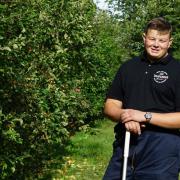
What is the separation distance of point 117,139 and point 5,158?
226 centimetres

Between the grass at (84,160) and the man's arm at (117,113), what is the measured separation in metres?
5.18

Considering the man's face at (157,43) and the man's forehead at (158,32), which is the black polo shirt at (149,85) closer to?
the man's face at (157,43)

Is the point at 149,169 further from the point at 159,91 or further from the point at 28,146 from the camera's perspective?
the point at 28,146

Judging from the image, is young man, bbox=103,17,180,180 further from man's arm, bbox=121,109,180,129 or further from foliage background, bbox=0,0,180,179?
foliage background, bbox=0,0,180,179

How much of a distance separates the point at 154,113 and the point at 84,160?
7.12 m

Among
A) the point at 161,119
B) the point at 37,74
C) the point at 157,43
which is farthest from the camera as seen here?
the point at 37,74

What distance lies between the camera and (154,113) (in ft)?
14.4

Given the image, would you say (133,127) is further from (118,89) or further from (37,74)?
(37,74)

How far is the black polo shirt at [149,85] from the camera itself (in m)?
4.42

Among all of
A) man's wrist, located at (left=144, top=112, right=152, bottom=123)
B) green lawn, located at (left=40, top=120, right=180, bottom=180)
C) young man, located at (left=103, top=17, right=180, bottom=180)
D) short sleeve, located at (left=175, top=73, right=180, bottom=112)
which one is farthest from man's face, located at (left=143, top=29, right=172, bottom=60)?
green lawn, located at (left=40, top=120, right=180, bottom=180)

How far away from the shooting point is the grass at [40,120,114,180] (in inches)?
395

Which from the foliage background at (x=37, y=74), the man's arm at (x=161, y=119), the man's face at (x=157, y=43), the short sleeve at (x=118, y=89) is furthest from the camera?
the foliage background at (x=37, y=74)

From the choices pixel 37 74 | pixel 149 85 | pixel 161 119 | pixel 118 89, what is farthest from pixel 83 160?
pixel 161 119

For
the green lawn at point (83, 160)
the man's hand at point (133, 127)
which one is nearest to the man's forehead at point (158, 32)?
the man's hand at point (133, 127)
